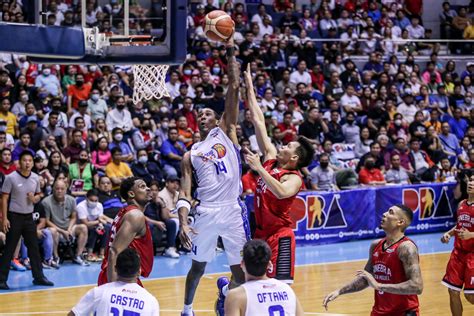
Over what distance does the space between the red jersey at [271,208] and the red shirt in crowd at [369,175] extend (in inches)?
380

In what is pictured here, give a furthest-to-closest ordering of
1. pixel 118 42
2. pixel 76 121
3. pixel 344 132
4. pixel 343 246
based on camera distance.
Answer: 1. pixel 344 132
2. pixel 343 246
3. pixel 76 121
4. pixel 118 42

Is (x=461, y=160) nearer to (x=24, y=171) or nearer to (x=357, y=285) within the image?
(x=24, y=171)

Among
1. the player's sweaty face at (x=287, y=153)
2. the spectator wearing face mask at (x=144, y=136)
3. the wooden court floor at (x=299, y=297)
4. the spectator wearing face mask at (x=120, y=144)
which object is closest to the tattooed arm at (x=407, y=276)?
the player's sweaty face at (x=287, y=153)

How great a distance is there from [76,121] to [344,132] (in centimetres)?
626

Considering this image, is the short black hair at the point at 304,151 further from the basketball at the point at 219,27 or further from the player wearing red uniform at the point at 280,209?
the basketball at the point at 219,27

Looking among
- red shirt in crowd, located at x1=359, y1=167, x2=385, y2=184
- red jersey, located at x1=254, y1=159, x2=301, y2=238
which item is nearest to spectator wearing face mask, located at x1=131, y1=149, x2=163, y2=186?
red shirt in crowd, located at x1=359, y1=167, x2=385, y2=184

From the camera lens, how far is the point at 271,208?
9016mm

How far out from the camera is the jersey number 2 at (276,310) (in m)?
6.26

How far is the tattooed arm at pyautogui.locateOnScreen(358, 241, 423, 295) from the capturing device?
7766 millimetres

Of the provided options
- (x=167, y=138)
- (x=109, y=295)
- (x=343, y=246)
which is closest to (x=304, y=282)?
(x=343, y=246)

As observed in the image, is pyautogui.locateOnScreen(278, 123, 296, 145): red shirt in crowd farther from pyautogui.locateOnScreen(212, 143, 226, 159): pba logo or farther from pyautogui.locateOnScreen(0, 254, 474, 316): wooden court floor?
pyautogui.locateOnScreen(212, 143, 226, 159): pba logo

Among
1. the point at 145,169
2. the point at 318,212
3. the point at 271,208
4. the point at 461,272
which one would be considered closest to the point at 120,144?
the point at 145,169

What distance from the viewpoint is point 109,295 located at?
21.6 ft

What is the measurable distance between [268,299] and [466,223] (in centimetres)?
482
